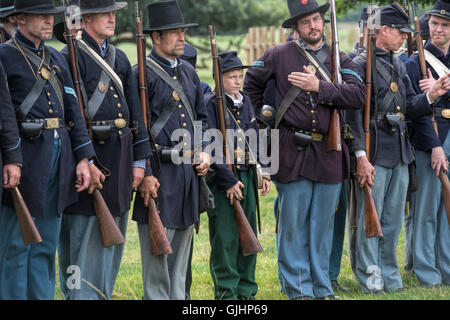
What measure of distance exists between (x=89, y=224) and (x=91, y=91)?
100 centimetres

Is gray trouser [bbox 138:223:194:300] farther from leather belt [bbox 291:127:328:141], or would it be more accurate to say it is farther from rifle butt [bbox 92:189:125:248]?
leather belt [bbox 291:127:328:141]

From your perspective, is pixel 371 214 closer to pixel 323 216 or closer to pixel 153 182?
pixel 323 216

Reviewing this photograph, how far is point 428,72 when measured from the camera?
8.30 m

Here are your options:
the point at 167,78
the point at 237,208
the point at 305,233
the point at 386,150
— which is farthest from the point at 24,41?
the point at 386,150

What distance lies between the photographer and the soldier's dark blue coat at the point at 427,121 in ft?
26.9

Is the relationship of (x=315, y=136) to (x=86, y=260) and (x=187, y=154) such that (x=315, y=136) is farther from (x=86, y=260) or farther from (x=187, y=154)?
(x=86, y=260)

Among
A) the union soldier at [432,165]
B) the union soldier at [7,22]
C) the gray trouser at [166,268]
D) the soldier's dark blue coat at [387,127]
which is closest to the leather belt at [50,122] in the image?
the union soldier at [7,22]

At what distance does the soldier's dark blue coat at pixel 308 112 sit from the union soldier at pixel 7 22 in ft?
7.91

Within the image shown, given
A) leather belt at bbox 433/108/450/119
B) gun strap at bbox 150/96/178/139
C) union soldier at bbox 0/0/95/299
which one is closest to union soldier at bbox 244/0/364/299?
gun strap at bbox 150/96/178/139

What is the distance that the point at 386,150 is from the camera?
785 centimetres

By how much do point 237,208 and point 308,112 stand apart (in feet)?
3.44

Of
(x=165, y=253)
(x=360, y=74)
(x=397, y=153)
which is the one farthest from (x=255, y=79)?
(x=165, y=253)

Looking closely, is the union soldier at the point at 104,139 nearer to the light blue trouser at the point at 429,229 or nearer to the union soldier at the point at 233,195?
the union soldier at the point at 233,195

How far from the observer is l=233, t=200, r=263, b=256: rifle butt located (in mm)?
7117
